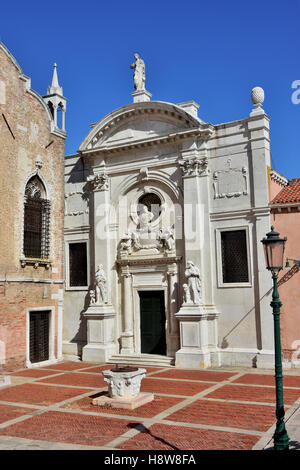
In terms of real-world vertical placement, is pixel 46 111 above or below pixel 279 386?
above

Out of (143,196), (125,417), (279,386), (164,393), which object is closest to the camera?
(279,386)

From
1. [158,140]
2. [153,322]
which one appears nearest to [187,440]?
[153,322]

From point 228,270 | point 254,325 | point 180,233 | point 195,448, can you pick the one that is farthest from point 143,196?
point 195,448

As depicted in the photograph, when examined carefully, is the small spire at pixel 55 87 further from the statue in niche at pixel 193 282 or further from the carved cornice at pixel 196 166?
the statue in niche at pixel 193 282

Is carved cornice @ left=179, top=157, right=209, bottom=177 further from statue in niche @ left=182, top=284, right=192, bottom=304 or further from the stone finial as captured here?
statue in niche @ left=182, top=284, right=192, bottom=304

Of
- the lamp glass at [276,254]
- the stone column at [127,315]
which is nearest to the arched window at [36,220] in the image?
the stone column at [127,315]

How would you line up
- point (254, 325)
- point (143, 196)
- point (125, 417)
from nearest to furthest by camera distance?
point (125, 417) → point (254, 325) → point (143, 196)

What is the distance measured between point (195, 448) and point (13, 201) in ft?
45.0

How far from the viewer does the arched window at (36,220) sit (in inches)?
820

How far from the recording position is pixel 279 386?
8500 millimetres

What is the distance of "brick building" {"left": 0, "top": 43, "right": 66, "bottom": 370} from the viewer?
19.4m

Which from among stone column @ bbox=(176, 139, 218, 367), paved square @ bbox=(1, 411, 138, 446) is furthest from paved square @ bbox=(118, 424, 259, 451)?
stone column @ bbox=(176, 139, 218, 367)

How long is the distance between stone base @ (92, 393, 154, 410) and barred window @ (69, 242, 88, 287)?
9895mm

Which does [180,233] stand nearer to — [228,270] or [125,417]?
[228,270]
